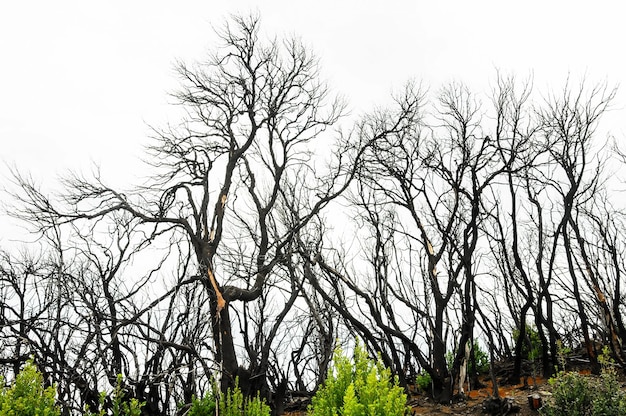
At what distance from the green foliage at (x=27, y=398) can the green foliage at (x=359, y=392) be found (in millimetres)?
3014

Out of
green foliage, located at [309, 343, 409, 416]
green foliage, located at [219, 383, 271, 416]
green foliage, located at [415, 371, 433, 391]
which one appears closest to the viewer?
green foliage, located at [309, 343, 409, 416]

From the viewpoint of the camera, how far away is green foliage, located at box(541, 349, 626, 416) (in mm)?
6156

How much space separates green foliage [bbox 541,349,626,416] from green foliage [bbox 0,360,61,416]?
263 inches

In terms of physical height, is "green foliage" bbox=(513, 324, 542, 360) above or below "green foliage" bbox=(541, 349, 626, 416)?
above

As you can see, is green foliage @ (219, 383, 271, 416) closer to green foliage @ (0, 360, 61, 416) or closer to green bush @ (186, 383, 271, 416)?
green bush @ (186, 383, 271, 416)

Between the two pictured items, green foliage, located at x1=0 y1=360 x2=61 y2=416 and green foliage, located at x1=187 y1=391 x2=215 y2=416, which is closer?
green foliage, located at x1=0 y1=360 x2=61 y2=416

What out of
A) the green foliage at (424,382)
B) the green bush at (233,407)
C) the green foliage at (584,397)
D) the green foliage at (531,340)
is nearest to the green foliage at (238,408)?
the green bush at (233,407)

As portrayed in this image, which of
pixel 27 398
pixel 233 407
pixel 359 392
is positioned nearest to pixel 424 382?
pixel 233 407

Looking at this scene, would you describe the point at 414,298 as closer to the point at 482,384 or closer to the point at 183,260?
the point at 482,384

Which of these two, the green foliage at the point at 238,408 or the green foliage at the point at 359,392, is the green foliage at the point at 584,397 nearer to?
the green foliage at the point at 359,392

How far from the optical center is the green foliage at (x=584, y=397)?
20.2ft

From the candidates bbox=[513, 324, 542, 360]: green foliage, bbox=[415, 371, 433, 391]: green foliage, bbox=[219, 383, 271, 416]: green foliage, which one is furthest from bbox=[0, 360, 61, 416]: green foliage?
bbox=[513, 324, 542, 360]: green foliage

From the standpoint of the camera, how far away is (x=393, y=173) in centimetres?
1069

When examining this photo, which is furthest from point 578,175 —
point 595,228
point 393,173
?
point 393,173
